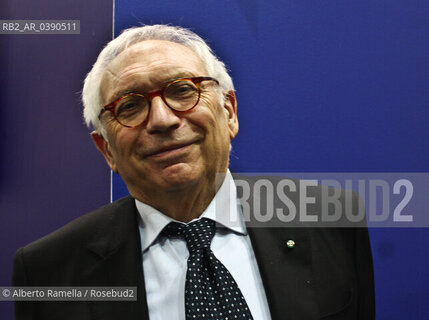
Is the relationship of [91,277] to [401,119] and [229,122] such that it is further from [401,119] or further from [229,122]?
[401,119]

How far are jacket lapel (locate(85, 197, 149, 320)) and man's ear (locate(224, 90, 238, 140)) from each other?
1.34ft

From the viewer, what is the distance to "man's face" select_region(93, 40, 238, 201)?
120 centimetres

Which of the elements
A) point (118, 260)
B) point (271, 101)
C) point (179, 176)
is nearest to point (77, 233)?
point (118, 260)

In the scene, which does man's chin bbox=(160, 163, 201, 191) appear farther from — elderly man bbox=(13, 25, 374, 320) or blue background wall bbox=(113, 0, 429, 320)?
blue background wall bbox=(113, 0, 429, 320)

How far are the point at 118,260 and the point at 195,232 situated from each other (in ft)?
0.82

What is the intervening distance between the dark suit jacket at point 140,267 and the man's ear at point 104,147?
134 millimetres

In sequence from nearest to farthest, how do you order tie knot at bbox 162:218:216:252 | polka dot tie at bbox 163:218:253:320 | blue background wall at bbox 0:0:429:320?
polka dot tie at bbox 163:218:253:320, tie knot at bbox 162:218:216:252, blue background wall at bbox 0:0:429:320

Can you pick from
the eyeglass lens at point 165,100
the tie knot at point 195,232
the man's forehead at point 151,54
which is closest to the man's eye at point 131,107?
the eyeglass lens at point 165,100

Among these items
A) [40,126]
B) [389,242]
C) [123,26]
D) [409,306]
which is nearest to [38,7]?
[123,26]

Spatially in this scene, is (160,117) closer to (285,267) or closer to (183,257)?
(183,257)

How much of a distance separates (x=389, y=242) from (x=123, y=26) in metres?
1.11

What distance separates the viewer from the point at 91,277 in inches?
49.7

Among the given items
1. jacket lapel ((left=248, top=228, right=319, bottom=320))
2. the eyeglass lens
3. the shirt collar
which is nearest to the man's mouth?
the eyeglass lens

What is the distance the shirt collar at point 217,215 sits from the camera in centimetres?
130
